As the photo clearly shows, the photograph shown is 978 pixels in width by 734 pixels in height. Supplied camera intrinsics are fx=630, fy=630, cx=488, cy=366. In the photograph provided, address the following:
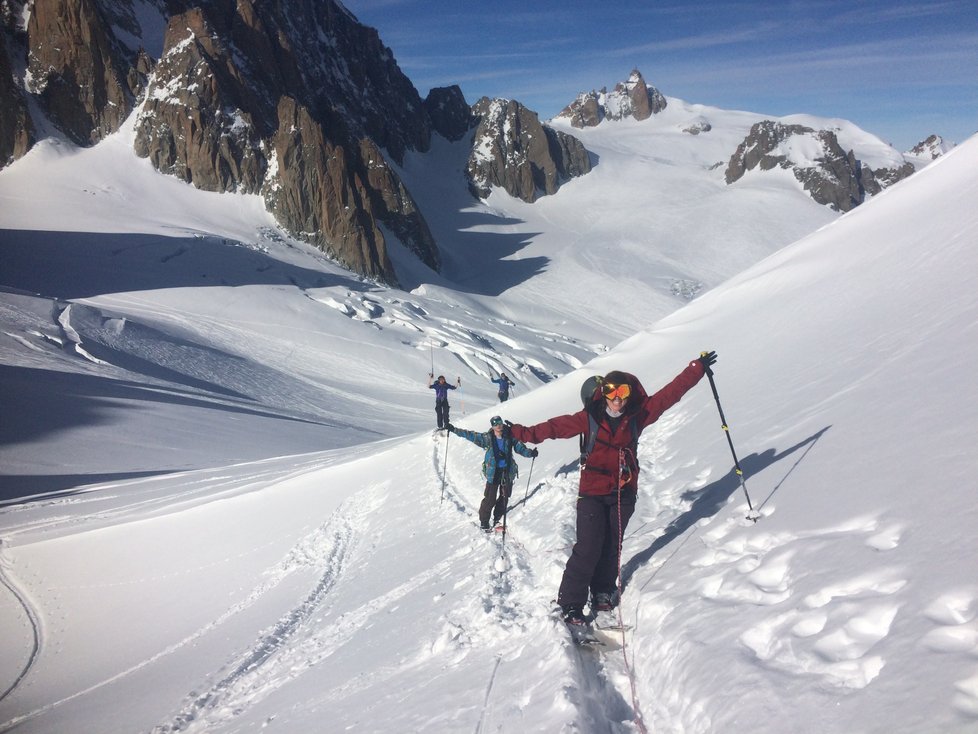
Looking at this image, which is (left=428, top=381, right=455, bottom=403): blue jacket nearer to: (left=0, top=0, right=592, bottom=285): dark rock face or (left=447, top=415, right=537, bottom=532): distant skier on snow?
(left=447, top=415, right=537, bottom=532): distant skier on snow

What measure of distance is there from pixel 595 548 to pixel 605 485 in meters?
0.43

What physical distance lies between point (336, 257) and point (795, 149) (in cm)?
8318

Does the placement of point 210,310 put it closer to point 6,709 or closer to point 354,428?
point 354,428

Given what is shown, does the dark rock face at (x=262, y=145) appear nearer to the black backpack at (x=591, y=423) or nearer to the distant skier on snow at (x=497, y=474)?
the distant skier on snow at (x=497, y=474)

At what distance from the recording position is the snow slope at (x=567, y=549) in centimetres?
303

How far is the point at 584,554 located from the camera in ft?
14.2

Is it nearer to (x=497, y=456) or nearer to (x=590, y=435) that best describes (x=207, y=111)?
(x=497, y=456)

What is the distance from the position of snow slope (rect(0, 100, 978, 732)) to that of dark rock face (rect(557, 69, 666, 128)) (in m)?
142

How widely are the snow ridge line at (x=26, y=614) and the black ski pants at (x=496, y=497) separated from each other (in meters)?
4.95

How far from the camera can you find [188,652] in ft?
20.1

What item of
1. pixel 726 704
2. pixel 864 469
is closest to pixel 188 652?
pixel 726 704

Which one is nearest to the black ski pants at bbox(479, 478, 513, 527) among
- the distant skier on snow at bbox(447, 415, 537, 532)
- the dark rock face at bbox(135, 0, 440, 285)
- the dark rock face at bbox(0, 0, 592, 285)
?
the distant skier on snow at bbox(447, 415, 537, 532)

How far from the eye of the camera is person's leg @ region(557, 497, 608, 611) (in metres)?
4.29

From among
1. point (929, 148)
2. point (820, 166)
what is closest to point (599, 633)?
point (820, 166)
